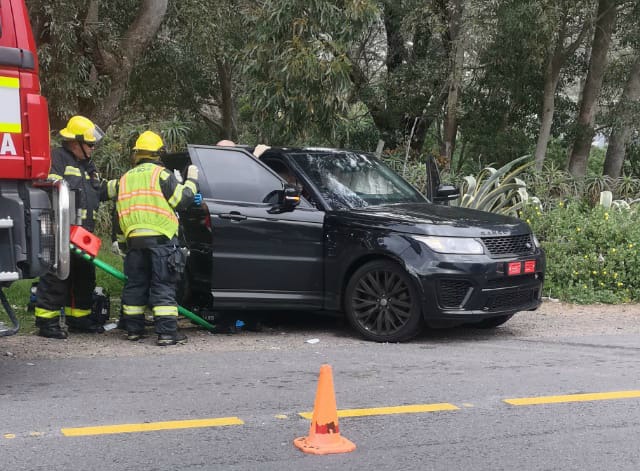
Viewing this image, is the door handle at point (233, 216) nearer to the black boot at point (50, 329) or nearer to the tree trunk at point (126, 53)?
the black boot at point (50, 329)

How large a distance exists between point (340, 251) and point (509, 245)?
1.48 meters

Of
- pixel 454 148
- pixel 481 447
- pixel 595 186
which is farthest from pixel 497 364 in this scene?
pixel 454 148

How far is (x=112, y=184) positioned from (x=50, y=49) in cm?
713

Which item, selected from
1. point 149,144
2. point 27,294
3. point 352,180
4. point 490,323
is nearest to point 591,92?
point 490,323

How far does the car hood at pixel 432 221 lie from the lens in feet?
25.4

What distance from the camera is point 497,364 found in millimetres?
7082

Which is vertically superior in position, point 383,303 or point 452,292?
point 452,292

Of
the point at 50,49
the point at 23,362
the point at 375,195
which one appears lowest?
the point at 23,362

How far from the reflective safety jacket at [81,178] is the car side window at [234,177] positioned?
96 centimetres

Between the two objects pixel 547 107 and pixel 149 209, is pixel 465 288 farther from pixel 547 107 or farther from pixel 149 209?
pixel 547 107

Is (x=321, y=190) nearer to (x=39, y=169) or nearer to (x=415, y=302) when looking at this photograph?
(x=415, y=302)

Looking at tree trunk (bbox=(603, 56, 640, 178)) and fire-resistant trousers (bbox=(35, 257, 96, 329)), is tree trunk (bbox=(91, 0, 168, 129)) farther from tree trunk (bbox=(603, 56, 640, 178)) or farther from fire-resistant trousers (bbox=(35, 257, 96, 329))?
tree trunk (bbox=(603, 56, 640, 178))

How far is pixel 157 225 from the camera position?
769 centimetres

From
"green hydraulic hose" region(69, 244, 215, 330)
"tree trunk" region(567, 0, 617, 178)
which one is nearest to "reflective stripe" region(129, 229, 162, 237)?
"green hydraulic hose" region(69, 244, 215, 330)
